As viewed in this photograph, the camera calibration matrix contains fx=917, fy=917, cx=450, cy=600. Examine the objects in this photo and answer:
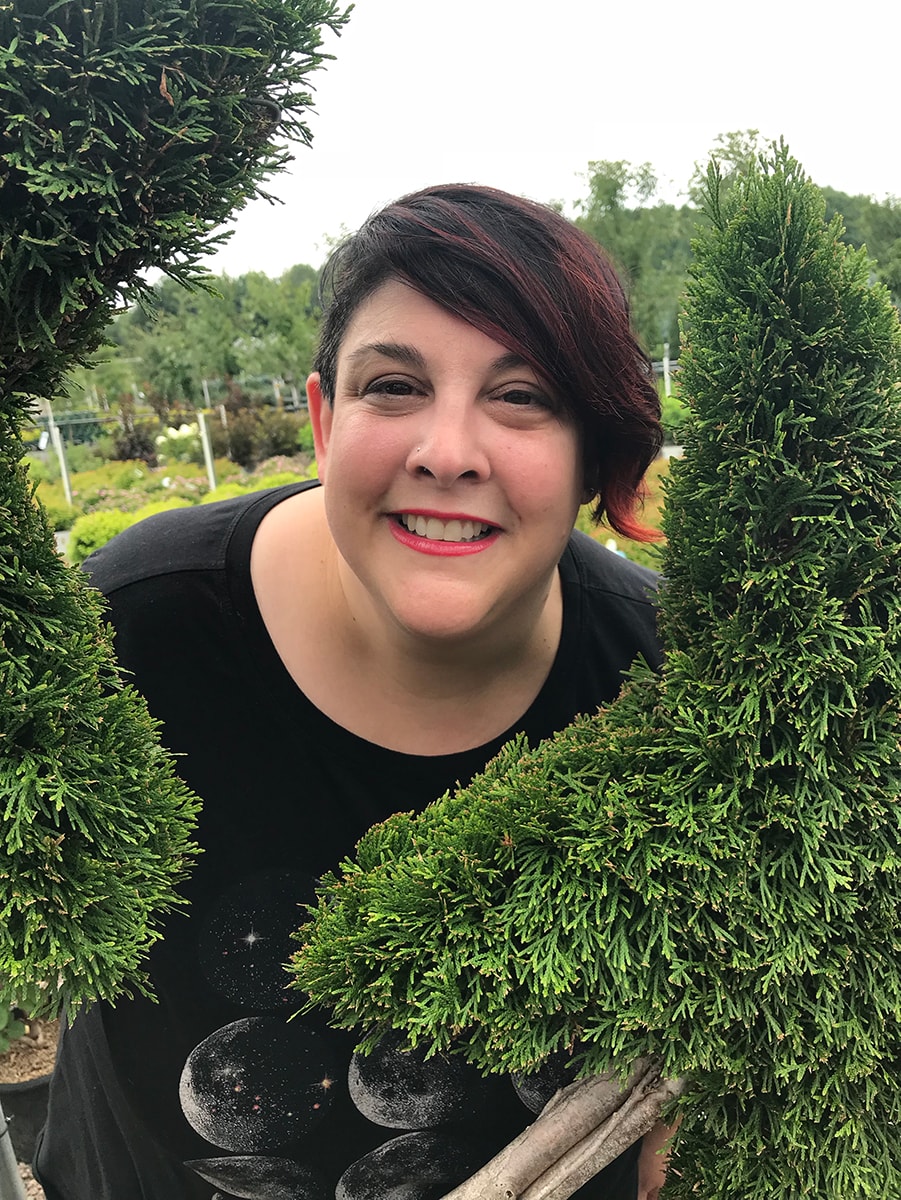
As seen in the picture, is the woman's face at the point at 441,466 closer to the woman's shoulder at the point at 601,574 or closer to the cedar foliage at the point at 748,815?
the cedar foliage at the point at 748,815

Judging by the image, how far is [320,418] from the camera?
5.88 ft

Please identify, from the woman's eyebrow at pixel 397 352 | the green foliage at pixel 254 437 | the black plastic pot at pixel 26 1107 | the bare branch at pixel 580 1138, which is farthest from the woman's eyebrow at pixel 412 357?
the green foliage at pixel 254 437

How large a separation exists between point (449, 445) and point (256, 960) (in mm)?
1047

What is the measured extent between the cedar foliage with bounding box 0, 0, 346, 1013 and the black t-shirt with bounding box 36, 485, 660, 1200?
0.55 m

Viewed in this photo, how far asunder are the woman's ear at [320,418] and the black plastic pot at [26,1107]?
250 cm

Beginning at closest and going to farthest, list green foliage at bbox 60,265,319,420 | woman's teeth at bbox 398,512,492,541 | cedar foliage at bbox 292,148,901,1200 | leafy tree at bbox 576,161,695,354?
cedar foliage at bbox 292,148,901,1200, woman's teeth at bbox 398,512,492,541, leafy tree at bbox 576,161,695,354, green foliage at bbox 60,265,319,420

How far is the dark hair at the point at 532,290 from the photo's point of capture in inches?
54.6

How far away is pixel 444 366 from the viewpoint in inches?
54.3

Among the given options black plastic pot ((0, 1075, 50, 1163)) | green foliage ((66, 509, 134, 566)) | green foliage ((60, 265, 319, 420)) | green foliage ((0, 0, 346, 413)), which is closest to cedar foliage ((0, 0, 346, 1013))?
green foliage ((0, 0, 346, 413))

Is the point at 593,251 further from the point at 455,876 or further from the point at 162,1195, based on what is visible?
the point at 162,1195

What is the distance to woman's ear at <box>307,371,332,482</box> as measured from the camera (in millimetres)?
1733

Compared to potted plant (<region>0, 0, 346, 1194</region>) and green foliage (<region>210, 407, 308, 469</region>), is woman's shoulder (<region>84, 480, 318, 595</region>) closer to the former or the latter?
potted plant (<region>0, 0, 346, 1194</region>)

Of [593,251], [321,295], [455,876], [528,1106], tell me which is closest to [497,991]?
[455,876]

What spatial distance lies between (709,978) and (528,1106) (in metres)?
0.73
